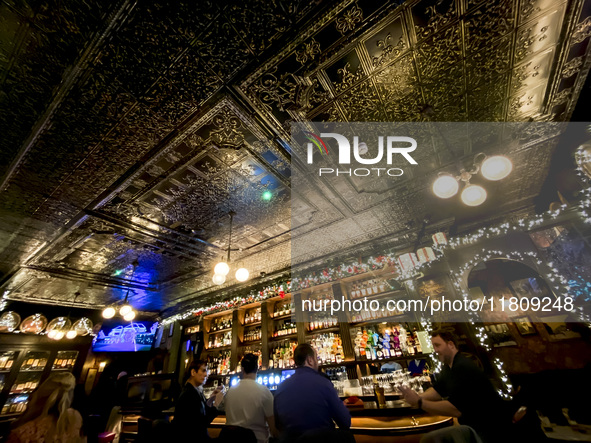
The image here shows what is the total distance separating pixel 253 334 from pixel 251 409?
496 cm

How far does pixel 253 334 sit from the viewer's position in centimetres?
732

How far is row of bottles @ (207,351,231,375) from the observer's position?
7305mm

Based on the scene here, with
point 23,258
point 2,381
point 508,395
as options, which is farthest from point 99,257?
point 508,395

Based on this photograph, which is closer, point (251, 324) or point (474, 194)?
point (474, 194)

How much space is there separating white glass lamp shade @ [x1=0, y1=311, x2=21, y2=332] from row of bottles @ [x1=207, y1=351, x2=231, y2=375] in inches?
220

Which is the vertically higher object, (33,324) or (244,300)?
(244,300)

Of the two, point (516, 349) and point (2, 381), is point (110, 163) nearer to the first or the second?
point (516, 349)

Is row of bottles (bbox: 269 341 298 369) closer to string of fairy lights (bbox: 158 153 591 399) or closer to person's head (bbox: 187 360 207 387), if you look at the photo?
string of fairy lights (bbox: 158 153 591 399)

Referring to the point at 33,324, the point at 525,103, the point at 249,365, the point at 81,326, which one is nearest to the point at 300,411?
the point at 249,365

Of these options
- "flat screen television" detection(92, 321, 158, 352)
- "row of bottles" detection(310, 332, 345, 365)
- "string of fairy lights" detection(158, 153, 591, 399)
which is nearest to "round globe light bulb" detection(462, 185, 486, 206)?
"string of fairy lights" detection(158, 153, 591, 399)

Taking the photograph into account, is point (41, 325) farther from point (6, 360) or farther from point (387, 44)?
point (387, 44)

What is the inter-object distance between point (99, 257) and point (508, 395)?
28.4 feet

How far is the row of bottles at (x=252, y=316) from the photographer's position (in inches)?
291

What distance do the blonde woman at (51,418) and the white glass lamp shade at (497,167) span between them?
4921 mm
